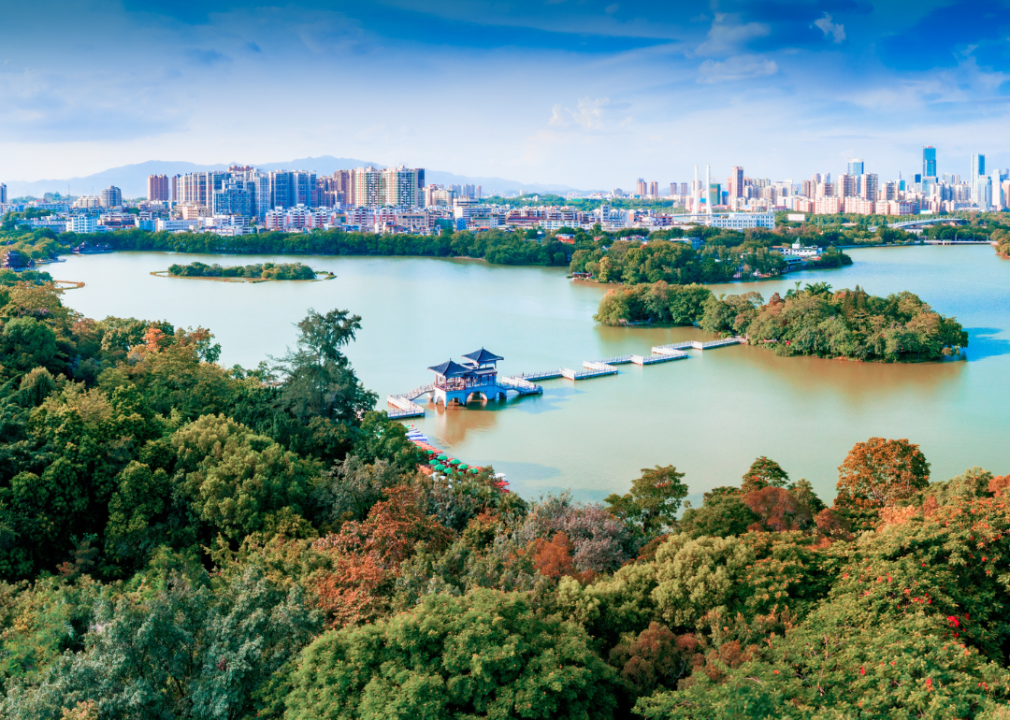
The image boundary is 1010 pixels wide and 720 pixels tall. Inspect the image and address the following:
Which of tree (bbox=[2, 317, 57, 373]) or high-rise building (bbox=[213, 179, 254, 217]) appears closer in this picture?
tree (bbox=[2, 317, 57, 373])

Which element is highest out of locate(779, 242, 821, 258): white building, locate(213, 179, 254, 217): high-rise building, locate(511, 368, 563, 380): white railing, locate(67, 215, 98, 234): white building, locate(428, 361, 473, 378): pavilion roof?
locate(213, 179, 254, 217): high-rise building

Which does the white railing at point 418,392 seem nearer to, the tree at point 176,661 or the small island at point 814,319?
the small island at point 814,319

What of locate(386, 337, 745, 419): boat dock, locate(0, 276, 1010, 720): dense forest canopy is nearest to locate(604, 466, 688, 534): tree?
locate(0, 276, 1010, 720): dense forest canopy

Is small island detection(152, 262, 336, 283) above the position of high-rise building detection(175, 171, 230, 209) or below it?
below

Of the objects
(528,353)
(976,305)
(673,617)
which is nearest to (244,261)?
(528,353)

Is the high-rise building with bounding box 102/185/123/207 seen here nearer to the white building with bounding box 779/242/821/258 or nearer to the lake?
the lake

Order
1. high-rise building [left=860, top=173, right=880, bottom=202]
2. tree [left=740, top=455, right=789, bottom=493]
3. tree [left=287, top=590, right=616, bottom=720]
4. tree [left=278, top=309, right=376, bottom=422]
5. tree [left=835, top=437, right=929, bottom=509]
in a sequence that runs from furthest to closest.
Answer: high-rise building [left=860, top=173, right=880, bottom=202] → tree [left=278, top=309, right=376, bottom=422] → tree [left=740, top=455, right=789, bottom=493] → tree [left=835, top=437, right=929, bottom=509] → tree [left=287, top=590, right=616, bottom=720]

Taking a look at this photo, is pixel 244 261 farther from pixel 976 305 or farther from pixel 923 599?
pixel 923 599
